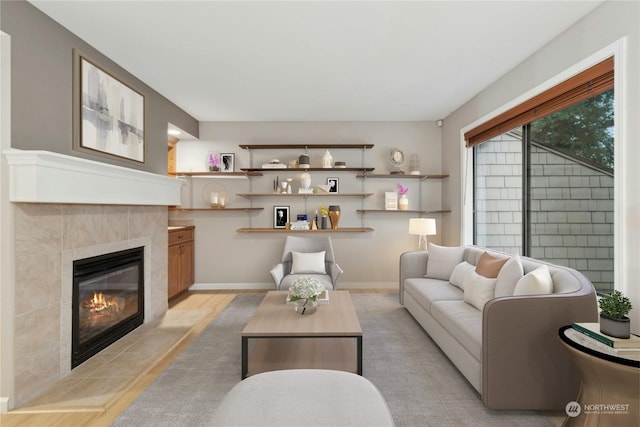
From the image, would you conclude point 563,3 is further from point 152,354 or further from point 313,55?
point 152,354

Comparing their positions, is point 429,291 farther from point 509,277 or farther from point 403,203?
point 403,203

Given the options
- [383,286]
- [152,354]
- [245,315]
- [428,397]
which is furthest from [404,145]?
[152,354]

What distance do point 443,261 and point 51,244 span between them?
11.9 feet

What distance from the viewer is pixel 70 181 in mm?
2279

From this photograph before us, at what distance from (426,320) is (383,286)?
1935 millimetres

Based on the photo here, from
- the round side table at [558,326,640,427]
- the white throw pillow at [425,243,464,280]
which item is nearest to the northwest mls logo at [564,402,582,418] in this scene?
the round side table at [558,326,640,427]

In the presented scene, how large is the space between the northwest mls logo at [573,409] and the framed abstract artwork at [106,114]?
3699mm

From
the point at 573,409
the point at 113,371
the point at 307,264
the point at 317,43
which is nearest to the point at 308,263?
the point at 307,264

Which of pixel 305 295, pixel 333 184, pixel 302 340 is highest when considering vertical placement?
pixel 333 184

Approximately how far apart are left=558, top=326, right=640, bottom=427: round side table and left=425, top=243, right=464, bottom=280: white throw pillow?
6.70ft

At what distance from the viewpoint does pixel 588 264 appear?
256 centimetres

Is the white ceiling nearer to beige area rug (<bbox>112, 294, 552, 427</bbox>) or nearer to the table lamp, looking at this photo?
the table lamp

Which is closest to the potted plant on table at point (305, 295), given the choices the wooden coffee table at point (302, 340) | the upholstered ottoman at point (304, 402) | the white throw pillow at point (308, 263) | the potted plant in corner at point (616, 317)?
the wooden coffee table at point (302, 340)

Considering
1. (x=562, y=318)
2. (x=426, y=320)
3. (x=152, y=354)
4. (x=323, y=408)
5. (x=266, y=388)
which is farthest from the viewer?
(x=426, y=320)
